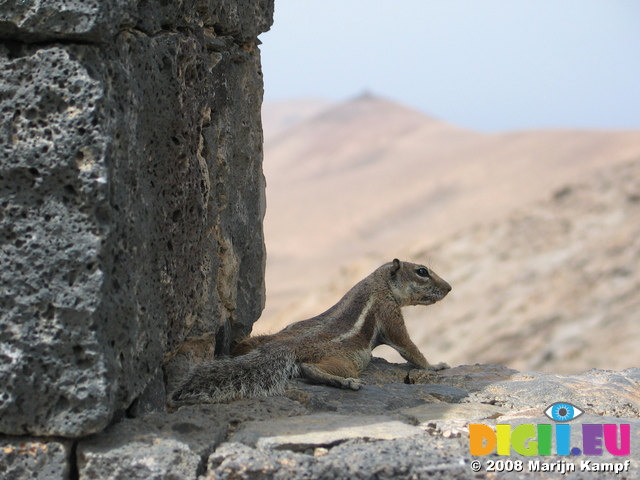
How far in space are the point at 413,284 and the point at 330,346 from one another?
1288 millimetres

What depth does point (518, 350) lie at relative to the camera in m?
15.4

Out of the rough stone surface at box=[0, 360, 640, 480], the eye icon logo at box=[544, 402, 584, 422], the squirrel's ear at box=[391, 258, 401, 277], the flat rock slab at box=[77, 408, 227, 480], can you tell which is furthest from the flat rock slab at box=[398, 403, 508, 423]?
the squirrel's ear at box=[391, 258, 401, 277]

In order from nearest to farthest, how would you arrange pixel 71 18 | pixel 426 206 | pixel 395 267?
pixel 71 18, pixel 395 267, pixel 426 206

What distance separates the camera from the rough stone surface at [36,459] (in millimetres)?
3672

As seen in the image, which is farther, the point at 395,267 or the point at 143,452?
the point at 395,267

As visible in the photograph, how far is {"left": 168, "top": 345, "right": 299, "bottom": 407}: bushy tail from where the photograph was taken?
14.3 ft

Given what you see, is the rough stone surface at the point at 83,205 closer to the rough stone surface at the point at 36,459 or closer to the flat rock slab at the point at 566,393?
the rough stone surface at the point at 36,459

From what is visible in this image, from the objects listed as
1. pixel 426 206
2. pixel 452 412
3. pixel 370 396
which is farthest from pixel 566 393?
pixel 426 206

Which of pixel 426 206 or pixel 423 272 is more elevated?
pixel 426 206

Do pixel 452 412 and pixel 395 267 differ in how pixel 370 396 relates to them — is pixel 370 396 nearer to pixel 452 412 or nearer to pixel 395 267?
pixel 452 412

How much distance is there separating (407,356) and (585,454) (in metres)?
2.08

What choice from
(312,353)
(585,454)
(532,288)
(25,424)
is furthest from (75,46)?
(532,288)

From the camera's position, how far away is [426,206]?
46.5 meters

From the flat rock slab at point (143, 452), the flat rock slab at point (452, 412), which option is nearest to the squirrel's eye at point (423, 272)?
the flat rock slab at point (452, 412)
